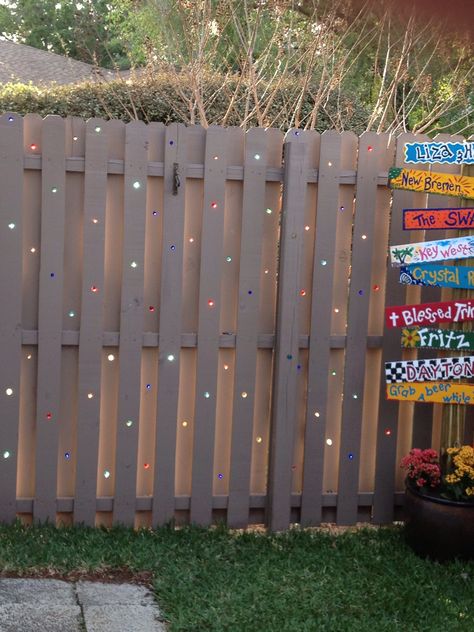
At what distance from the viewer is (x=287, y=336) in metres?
3.97

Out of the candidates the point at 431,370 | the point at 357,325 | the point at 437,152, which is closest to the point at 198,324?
the point at 357,325

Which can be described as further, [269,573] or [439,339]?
[439,339]

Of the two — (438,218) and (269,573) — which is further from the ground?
(438,218)

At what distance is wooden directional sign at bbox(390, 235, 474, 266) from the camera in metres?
3.73

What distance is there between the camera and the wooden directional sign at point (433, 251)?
12.3ft

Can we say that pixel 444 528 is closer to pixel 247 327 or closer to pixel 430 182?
pixel 247 327

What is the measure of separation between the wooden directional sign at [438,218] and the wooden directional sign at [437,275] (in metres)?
0.19

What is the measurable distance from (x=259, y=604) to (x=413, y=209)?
6.34ft

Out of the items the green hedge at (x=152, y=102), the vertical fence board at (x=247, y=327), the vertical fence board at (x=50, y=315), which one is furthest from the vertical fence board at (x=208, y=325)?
the green hedge at (x=152, y=102)

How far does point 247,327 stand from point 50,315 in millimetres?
958

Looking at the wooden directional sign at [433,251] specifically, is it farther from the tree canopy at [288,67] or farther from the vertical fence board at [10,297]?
the vertical fence board at [10,297]

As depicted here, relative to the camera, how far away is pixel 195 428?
3965 millimetres

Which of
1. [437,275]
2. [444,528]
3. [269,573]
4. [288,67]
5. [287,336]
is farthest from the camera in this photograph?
[288,67]

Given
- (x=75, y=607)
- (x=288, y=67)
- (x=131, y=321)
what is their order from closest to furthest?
1. (x=75, y=607)
2. (x=131, y=321)
3. (x=288, y=67)
